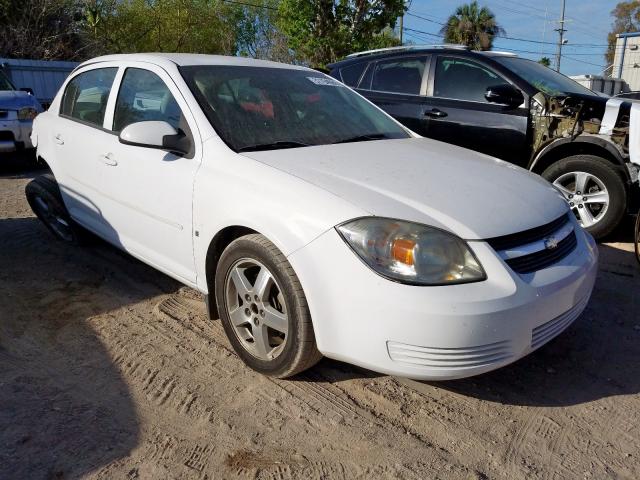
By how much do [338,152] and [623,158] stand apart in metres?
3.18

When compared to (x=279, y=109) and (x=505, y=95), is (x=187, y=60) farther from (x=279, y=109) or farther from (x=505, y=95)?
(x=505, y=95)

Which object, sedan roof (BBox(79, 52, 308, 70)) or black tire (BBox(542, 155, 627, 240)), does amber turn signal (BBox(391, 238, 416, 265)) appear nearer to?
sedan roof (BBox(79, 52, 308, 70))

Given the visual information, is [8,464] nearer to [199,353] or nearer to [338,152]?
[199,353]

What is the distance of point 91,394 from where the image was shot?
8.96ft

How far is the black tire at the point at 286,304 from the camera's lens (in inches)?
98.7

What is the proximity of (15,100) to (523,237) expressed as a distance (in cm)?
871

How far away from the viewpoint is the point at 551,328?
256 cm

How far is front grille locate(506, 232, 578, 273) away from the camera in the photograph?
243 centimetres

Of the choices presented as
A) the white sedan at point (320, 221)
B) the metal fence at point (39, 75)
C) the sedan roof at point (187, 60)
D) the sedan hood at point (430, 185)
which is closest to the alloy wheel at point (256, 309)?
the white sedan at point (320, 221)

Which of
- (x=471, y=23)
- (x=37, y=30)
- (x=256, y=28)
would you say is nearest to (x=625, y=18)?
(x=471, y=23)

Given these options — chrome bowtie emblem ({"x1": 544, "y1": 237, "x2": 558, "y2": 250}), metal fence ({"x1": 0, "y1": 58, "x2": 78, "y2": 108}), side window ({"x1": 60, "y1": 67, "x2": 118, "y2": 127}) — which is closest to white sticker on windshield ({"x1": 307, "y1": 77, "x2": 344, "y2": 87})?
side window ({"x1": 60, "y1": 67, "x2": 118, "y2": 127})

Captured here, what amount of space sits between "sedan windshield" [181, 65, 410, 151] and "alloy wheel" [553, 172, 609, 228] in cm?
220

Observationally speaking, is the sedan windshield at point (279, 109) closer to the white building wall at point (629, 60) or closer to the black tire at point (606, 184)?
the black tire at point (606, 184)

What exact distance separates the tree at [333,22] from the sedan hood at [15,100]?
41.9 feet
